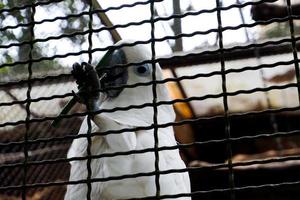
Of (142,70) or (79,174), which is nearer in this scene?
(79,174)

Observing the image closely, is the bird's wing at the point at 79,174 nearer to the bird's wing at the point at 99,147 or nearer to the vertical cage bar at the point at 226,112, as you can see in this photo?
the bird's wing at the point at 99,147

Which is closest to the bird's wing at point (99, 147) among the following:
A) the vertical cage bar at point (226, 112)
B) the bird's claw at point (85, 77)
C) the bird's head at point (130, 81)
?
the bird's head at point (130, 81)

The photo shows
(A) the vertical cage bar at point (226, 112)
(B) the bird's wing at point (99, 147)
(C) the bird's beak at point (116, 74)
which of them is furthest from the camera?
(C) the bird's beak at point (116, 74)

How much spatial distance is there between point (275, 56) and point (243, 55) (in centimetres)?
15

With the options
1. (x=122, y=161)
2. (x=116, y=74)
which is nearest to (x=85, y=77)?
(x=122, y=161)

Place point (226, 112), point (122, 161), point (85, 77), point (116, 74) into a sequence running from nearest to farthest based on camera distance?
1. point (226, 112)
2. point (85, 77)
3. point (122, 161)
4. point (116, 74)

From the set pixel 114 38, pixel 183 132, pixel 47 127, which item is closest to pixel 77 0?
pixel 114 38

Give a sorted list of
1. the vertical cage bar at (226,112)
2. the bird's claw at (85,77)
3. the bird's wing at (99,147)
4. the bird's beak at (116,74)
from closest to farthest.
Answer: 1. the vertical cage bar at (226,112)
2. the bird's claw at (85,77)
3. the bird's wing at (99,147)
4. the bird's beak at (116,74)

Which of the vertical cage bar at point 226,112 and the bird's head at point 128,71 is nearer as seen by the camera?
the vertical cage bar at point 226,112

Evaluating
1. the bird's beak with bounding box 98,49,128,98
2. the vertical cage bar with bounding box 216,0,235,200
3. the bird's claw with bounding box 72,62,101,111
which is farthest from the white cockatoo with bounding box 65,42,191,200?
the vertical cage bar with bounding box 216,0,235,200

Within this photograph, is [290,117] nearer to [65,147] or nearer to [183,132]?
[183,132]

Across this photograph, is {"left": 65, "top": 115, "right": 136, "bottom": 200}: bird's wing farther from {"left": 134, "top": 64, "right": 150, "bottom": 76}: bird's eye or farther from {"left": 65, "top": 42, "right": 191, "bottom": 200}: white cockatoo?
{"left": 134, "top": 64, "right": 150, "bottom": 76}: bird's eye

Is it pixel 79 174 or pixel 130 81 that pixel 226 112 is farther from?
pixel 130 81

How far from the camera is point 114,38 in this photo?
91.5 inches
